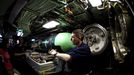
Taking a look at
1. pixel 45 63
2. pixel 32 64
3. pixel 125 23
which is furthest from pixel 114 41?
pixel 32 64

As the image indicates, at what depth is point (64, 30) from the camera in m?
11.6

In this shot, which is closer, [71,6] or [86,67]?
[86,67]

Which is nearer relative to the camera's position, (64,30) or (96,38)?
(96,38)

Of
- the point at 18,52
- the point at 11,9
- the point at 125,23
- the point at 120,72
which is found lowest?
the point at 120,72

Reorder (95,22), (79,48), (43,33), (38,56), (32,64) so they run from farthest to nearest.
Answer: (43,33)
(95,22)
(38,56)
(32,64)
(79,48)

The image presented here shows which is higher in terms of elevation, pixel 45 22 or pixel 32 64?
pixel 45 22

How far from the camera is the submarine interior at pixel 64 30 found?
6688 mm

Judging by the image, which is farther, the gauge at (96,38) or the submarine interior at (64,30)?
the gauge at (96,38)

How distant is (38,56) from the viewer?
8.71 metres

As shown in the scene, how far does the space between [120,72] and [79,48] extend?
4.99 metres

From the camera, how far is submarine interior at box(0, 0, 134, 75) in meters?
6.69

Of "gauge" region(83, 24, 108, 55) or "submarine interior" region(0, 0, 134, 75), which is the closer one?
"submarine interior" region(0, 0, 134, 75)

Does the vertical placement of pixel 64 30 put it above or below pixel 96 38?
above

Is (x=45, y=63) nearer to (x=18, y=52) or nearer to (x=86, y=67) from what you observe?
(x=18, y=52)
